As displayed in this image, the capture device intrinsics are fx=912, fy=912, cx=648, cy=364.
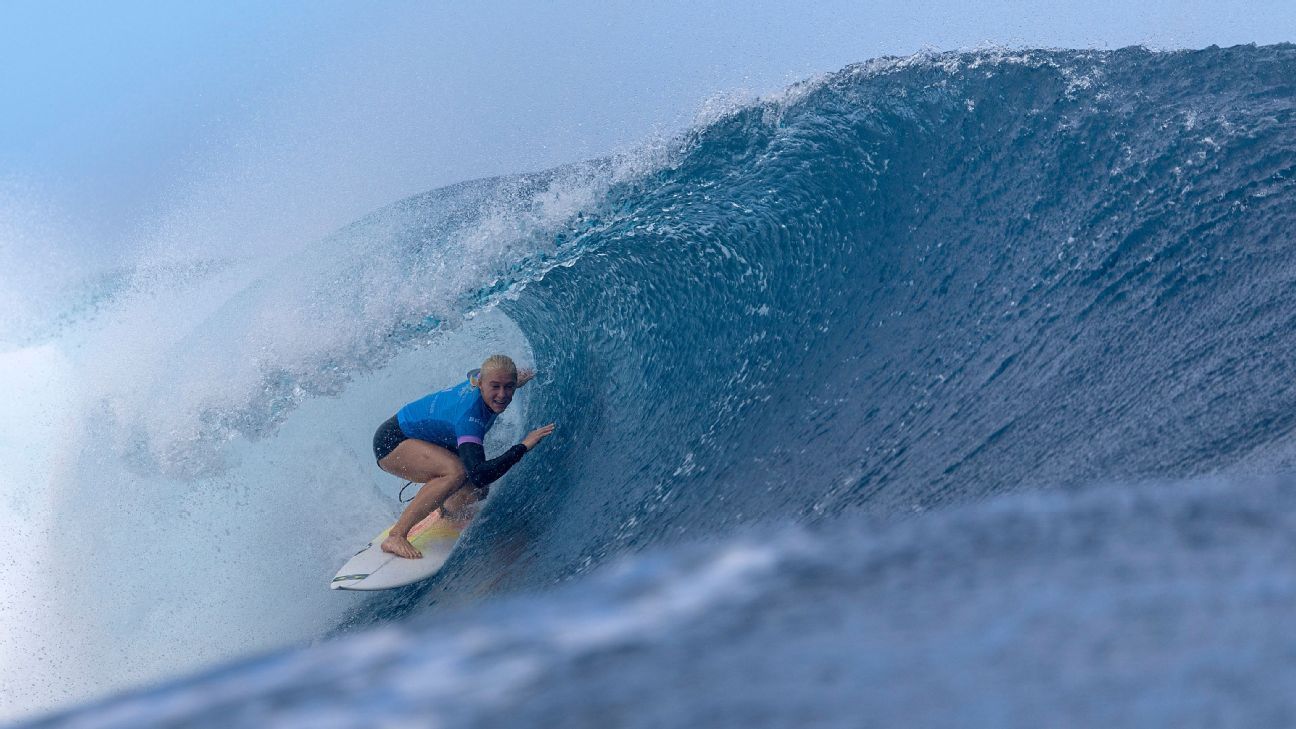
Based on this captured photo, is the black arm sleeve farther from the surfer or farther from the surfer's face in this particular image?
the surfer's face

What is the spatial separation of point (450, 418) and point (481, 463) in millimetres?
281

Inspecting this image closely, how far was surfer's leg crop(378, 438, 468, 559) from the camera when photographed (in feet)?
13.3

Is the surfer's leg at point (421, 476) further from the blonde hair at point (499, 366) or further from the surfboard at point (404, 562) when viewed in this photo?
the blonde hair at point (499, 366)

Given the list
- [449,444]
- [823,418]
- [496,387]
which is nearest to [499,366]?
[496,387]

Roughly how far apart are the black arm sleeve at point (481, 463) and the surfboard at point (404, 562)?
0.60 metres

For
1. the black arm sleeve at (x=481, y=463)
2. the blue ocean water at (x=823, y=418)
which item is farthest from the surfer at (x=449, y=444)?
the blue ocean water at (x=823, y=418)

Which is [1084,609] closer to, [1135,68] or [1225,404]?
[1225,404]

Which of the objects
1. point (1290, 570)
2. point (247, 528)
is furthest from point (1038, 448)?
point (247, 528)

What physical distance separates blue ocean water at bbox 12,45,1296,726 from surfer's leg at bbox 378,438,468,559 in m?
0.33

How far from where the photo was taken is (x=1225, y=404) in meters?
2.90

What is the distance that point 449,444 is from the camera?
4.09 metres

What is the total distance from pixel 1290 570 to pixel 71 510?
6014 mm

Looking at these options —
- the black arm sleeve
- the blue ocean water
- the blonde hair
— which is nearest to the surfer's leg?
the black arm sleeve

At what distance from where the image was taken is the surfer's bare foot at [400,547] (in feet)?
13.9
